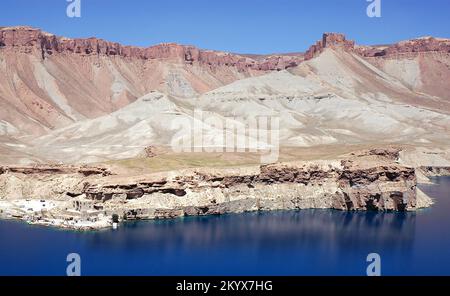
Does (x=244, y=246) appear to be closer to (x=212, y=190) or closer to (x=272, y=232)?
(x=272, y=232)

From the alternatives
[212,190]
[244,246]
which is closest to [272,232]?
[244,246]

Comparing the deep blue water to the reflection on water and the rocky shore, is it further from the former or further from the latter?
the rocky shore

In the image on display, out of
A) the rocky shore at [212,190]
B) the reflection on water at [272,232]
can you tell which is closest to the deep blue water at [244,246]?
the reflection on water at [272,232]

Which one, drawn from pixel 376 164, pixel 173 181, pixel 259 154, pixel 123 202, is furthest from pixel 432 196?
pixel 123 202

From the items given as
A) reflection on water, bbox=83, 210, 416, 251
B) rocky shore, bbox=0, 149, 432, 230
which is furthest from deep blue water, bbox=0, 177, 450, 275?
rocky shore, bbox=0, 149, 432, 230
